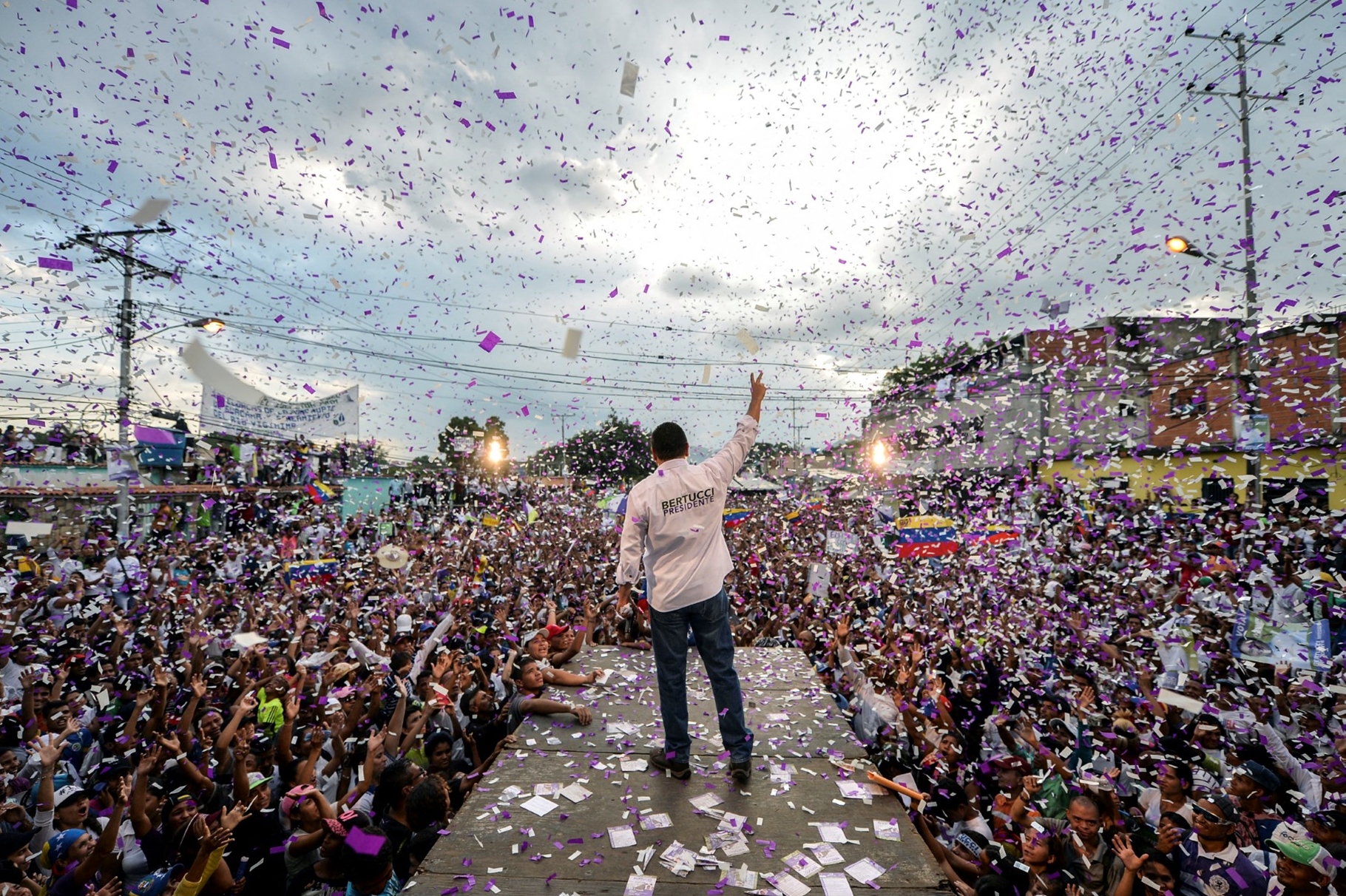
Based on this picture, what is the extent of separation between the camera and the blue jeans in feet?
10.4

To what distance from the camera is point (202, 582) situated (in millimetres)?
13023

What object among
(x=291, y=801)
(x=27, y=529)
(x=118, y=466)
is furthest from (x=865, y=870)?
(x=118, y=466)

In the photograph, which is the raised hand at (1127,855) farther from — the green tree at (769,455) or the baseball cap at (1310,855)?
the green tree at (769,455)

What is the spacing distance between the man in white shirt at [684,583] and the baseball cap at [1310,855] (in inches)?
116

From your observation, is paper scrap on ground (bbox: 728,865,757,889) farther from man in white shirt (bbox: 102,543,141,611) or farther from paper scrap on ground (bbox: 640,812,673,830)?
man in white shirt (bbox: 102,543,141,611)

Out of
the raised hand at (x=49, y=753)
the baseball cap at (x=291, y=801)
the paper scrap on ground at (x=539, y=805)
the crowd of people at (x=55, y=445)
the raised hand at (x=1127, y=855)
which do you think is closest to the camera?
the paper scrap on ground at (x=539, y=805)

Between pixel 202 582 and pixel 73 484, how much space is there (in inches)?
373

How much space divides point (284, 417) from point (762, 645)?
18.6 meters

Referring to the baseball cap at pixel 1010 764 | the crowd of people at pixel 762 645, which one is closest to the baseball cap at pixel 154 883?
the crowd of people at pixel 762 645

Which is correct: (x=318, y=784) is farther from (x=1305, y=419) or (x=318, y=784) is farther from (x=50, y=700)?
(x=1305, y=419)

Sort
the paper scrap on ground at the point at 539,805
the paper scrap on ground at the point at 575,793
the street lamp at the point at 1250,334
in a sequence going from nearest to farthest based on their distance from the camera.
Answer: the paper scrap on ground at the point at 539,805 → the paper scrap on ground at the point at 575,793 → the street lamp at the point at 1250,334

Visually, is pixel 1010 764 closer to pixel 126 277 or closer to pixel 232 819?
pixel 232 819

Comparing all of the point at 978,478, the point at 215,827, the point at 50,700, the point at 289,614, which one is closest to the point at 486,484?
the point at 289,614

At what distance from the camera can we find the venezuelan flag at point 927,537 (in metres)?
12.5
